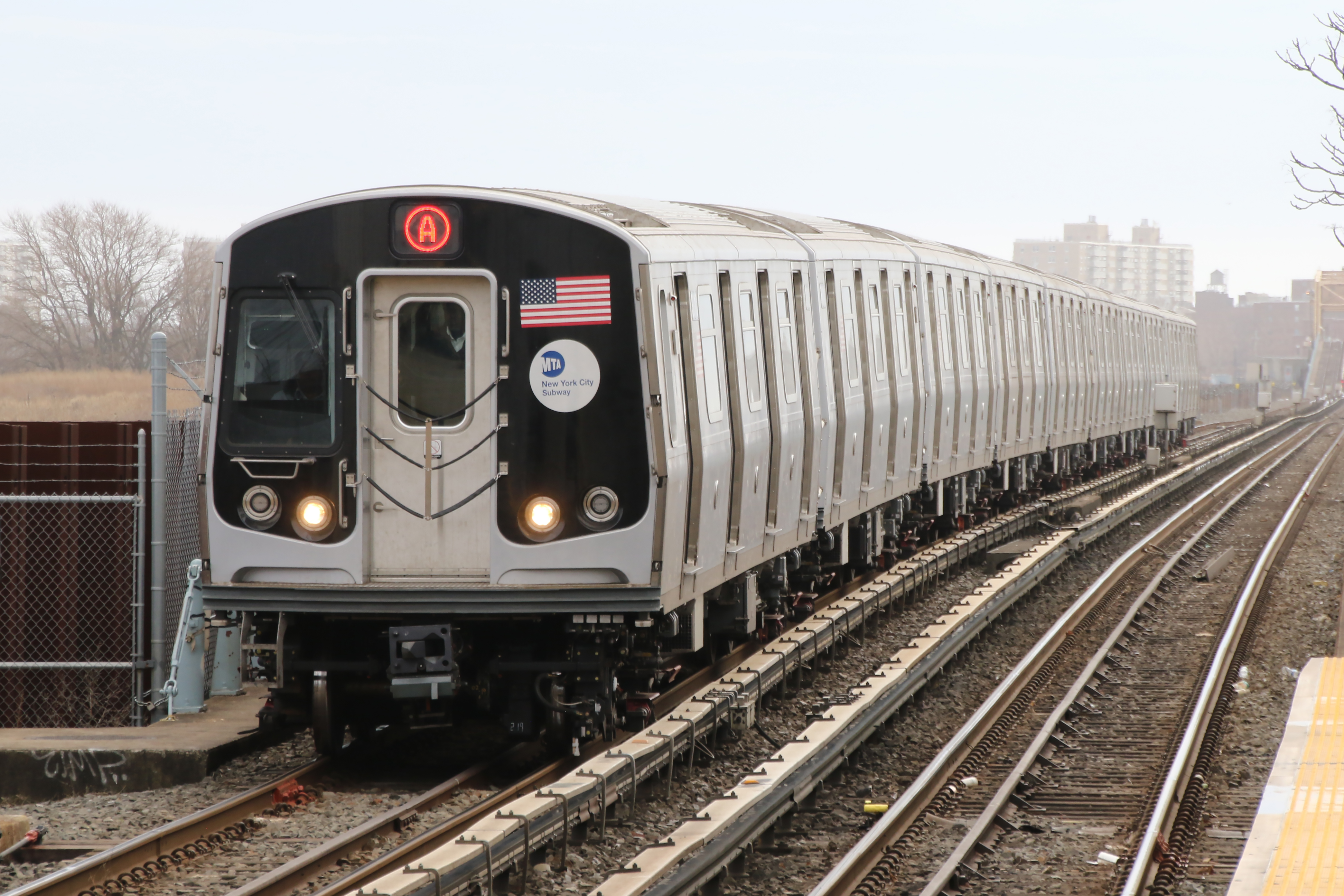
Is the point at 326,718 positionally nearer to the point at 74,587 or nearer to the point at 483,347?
the point at 483,347

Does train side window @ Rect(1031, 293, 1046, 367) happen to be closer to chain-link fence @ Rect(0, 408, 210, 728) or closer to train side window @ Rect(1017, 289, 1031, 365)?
train side window @ Rect(1017, 289, 1031, 365)

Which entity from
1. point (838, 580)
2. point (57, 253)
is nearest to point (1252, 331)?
point (57, 253)

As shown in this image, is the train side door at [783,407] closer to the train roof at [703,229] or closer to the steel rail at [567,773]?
the train roof at [703,229]

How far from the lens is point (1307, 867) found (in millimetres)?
6516

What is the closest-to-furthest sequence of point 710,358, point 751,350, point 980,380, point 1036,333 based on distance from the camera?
point 710,358 < point 751,350 < point 980,380 < point 1036,333

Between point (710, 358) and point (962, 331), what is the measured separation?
9.96m

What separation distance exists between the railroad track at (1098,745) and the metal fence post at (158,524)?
479 cm

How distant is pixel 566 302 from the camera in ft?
26.3

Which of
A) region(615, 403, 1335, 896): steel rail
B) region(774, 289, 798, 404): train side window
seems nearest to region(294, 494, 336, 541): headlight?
region(615, 403, 1335, 896): steel rail

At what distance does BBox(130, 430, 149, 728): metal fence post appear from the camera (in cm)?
976

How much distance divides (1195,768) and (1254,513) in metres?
19.4

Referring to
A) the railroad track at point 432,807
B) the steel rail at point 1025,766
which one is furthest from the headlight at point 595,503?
the steel rail at point 1025,766

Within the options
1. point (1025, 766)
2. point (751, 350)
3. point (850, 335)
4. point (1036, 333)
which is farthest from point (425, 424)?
point (1036, 333)

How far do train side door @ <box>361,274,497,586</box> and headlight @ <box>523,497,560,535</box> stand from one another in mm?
213
